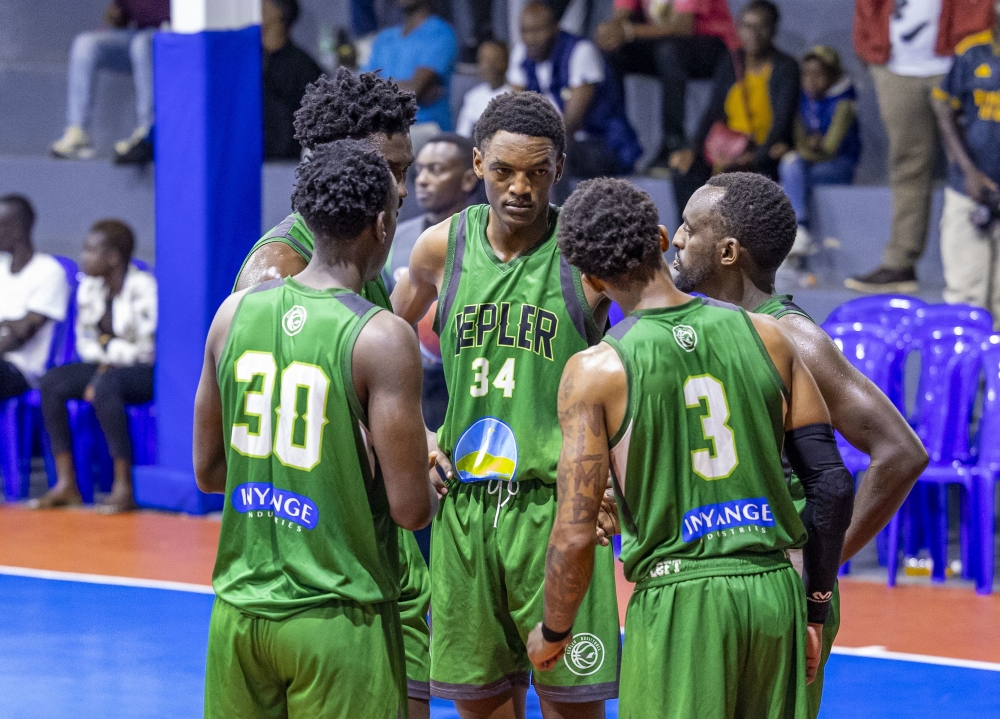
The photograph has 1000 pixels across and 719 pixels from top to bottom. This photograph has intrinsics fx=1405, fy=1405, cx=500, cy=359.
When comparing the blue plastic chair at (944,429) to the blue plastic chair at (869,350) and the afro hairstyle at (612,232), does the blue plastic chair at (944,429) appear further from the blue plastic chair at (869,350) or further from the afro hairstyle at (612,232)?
the afro hairstyle at (612,232)

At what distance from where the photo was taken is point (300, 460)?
304 cm

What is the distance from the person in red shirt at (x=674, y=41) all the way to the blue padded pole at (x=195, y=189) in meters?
2.79

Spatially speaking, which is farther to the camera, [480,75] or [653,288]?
[480,75]

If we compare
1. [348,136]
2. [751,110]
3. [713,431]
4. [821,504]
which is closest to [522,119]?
[348,136]

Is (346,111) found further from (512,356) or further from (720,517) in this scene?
(720,517)

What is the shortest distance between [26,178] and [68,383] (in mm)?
3538

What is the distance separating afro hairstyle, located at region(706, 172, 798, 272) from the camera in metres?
3.60

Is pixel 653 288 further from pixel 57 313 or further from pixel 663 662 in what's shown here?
pixel 57 313

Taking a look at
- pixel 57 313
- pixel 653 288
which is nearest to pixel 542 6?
pixel 57 313

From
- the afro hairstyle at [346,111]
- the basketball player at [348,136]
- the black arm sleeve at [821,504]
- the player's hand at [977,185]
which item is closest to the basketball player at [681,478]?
the black arm sleeve at [821,504]

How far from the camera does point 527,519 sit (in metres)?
4.02

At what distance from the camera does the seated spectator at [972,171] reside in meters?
8.51

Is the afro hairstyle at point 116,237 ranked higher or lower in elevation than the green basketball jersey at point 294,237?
lower

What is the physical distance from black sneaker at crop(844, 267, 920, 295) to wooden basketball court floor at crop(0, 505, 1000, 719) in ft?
7.92
